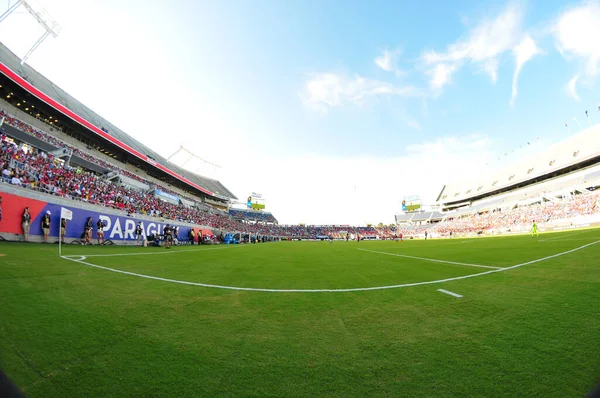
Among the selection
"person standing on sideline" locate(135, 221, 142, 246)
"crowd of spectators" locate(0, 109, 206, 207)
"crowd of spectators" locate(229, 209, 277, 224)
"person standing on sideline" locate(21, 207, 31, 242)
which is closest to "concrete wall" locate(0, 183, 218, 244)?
"person standing on sideline" locate(21, 207, 31, 242)

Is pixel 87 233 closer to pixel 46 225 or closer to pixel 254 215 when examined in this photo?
pixel 46 225

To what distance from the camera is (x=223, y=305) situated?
13.0 feet

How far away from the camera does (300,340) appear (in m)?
2.79

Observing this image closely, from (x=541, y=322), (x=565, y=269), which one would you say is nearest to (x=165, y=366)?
(x=541, y=322)

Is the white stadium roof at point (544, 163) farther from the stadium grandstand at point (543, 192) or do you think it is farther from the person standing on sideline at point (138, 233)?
the person standing on sideline at point (138, 233)

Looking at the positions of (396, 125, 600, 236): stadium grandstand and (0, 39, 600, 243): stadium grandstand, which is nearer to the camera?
(0, 39, 600, 243): stadium grandstand

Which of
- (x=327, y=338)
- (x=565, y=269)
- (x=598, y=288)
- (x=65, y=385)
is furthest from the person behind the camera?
(x=565, y=269)

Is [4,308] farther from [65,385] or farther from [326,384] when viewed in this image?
[326,384]

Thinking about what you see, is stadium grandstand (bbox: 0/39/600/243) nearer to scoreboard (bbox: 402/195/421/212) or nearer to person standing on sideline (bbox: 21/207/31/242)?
person standing on sideline (bbox: 21/207/31/242)

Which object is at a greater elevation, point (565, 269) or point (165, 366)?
point (565, 269)

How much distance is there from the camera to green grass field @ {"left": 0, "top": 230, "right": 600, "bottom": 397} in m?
1.95

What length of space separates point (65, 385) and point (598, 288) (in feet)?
24.0

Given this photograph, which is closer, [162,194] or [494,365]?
[494,365]

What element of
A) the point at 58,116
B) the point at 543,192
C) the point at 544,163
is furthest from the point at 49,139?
the point at 544,163
